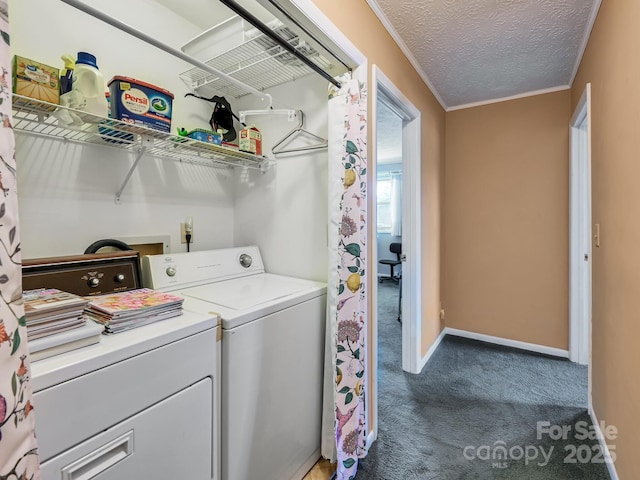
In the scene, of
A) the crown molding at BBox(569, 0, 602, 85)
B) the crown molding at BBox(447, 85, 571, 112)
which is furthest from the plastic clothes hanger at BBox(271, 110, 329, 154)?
the crown molding at BBox(447, 85, 571, 112)

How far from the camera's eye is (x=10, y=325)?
0.47 m

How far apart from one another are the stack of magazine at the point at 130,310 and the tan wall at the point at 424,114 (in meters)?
1.04

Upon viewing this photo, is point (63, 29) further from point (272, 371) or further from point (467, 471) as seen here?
point (467, 471)

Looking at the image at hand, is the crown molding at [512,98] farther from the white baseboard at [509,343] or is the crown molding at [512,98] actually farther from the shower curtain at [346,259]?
the white baseboard at [509,343]

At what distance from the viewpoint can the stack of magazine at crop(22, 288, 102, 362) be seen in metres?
0.71

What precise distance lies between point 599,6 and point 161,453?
287cm

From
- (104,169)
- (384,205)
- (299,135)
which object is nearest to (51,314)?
(104,169)

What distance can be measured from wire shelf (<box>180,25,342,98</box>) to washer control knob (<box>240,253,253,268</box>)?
3.33 ft

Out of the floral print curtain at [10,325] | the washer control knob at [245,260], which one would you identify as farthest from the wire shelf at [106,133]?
the floral print curtain at [10,325]

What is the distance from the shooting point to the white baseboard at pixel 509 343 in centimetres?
282

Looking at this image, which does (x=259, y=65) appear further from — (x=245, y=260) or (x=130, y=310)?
(x=130, y=310)

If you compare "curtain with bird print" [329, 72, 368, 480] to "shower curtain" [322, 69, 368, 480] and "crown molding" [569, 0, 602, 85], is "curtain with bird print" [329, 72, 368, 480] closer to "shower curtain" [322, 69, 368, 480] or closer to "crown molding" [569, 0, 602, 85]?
"shower curtain" [322, 69, 368, 480]

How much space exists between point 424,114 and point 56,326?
2751 millimetres

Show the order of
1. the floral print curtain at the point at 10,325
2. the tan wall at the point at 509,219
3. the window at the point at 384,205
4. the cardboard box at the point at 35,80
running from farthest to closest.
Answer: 1. the window at the point at 384,205
2. the tan wall at the point at 509,219
3. the cardboard box at the point at 35,80
4. the floral print curtain at the point at 10,325
